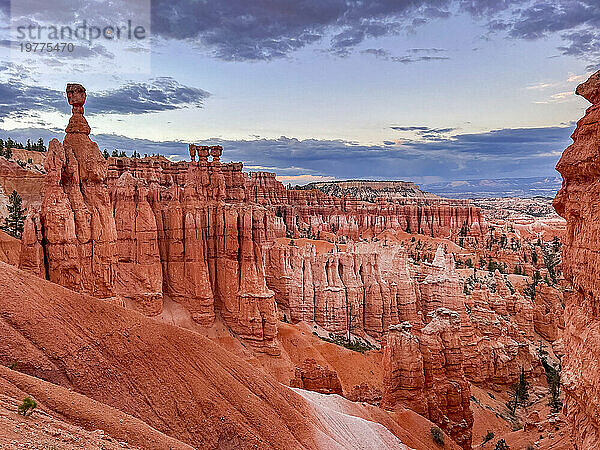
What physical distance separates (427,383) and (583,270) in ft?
49.7

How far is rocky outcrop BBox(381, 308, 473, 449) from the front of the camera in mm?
24203

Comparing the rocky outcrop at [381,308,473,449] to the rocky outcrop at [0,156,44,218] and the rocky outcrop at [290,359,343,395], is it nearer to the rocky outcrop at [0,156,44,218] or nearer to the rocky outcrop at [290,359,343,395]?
the rocky outcrop at [290,359,343,395]

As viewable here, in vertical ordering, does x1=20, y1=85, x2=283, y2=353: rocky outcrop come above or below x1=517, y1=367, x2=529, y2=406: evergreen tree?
above

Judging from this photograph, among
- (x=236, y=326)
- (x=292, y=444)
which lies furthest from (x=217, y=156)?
(x=292, y=444)

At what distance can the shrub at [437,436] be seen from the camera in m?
21.7

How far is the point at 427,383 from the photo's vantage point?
24844mm

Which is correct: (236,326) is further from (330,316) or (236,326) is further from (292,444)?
(292,444)

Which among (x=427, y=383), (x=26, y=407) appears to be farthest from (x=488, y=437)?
(x=26, y=407)

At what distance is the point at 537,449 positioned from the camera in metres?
18.6

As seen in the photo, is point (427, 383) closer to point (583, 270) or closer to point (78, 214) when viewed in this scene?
point (583, 270)

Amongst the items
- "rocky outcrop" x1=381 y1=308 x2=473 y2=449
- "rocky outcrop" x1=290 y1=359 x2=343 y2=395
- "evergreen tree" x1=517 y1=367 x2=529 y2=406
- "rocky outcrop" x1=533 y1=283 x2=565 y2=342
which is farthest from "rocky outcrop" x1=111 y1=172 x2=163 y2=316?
"rocky outcrop" x1=533 y1=283 x2=565 y2=342

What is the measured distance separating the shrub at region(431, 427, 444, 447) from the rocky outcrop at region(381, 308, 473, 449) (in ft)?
6.57

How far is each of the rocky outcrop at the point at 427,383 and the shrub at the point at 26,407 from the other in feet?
60.5

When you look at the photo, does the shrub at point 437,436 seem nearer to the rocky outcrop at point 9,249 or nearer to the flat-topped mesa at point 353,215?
the rocky outcrop at point 9,249
